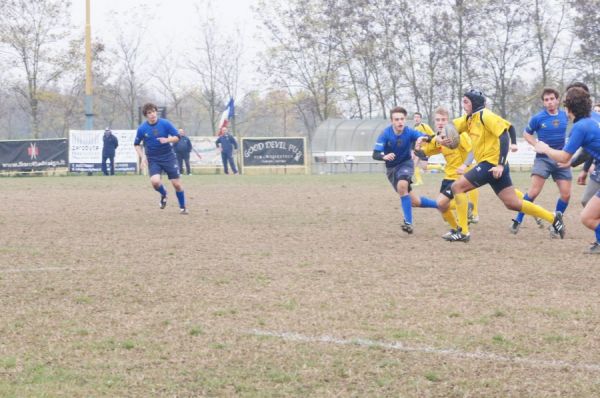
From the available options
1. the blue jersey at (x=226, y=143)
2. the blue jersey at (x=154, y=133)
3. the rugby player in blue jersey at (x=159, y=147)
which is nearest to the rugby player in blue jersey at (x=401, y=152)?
the rugby player in blue jersey at (x=159, y=147)

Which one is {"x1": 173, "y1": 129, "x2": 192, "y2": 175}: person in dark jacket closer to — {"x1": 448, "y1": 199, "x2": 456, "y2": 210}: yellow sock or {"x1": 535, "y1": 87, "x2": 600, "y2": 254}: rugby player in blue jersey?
{"x1": 448, "y1": 199, "x2": 456, "y2": 210}: yellow sock

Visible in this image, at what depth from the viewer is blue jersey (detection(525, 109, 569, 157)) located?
12711 millimetres

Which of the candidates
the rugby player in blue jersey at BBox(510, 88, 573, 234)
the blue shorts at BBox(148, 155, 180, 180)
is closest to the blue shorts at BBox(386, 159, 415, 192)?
the rugby player in blue jersey at BBox(510, 88, 573, 234)

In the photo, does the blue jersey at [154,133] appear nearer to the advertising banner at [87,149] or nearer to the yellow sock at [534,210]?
the yellow sock at [534,210]

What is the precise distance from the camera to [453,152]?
40.6ft

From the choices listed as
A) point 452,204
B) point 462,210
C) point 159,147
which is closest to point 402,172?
point 452,204

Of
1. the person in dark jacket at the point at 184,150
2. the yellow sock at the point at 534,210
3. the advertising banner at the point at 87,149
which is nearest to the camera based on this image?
the yellow sock at the point at 534,210

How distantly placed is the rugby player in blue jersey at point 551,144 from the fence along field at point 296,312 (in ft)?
1.87

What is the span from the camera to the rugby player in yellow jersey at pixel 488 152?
34.3 ft

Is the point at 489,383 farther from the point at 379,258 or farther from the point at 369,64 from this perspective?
the point at 369,64

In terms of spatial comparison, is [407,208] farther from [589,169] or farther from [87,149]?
[87,149]

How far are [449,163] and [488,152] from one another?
185cm

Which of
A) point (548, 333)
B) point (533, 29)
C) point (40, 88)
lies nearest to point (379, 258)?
point (548, 333)

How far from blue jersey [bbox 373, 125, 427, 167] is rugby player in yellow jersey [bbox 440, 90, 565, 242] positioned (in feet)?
4.54
